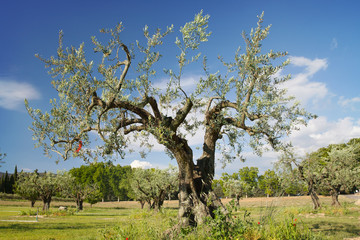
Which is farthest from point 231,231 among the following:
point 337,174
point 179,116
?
point 337,174

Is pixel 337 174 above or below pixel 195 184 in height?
below

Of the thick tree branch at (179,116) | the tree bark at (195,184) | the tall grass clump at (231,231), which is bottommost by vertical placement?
the tall grass clump at (231,231)

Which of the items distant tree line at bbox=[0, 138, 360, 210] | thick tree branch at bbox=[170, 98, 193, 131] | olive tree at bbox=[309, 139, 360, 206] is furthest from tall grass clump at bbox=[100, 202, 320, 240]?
olive tree at bbox=[309, 139, 360, 206]

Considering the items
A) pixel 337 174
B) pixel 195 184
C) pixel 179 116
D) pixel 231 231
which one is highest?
pixel 179 116

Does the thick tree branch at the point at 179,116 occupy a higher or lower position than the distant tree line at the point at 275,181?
higher

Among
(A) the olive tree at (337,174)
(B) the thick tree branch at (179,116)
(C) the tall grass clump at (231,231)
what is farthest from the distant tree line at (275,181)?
(B) the thick tree branch at (179,116)

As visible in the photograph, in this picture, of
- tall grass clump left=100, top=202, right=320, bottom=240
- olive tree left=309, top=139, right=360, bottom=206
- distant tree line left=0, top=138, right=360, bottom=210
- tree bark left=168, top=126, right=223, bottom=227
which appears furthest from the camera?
olive tree left=309, top=139, right=360, bottom=206

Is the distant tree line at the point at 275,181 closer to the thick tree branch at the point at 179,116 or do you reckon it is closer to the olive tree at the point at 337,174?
the olive tree at the point at 337,174

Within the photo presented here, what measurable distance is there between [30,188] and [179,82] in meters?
41.0

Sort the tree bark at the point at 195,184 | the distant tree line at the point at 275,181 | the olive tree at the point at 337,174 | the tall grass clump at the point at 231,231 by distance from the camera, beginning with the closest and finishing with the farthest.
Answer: the tall grass clump at the point at 231,231 < the tree bark at the point at 195,184 < the distant tree line at the point at 275,181 < the olive tree at the point at 337,174

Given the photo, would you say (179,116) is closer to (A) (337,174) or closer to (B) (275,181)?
(B) (275,181)

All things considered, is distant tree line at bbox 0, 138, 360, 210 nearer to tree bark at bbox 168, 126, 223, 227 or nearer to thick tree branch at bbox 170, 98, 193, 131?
tree bark at bbox 168, 126, 223, 227

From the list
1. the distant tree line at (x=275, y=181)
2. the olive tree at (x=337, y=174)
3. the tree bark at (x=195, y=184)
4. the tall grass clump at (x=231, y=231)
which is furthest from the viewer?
the olive tree at (x=337, y=174)

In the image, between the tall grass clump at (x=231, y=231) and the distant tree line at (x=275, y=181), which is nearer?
the tall grass clump at (x=231, y=231)
